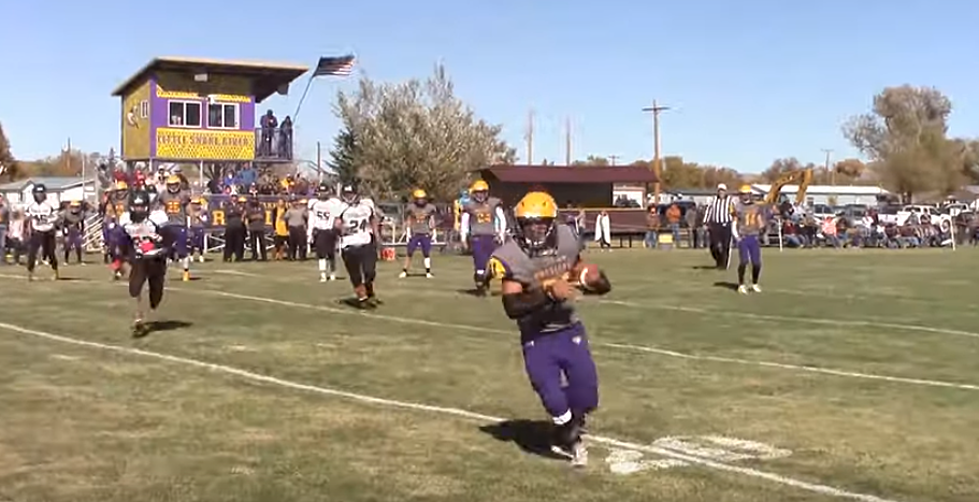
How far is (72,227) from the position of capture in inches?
1364

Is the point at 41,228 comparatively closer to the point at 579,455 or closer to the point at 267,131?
the point at 579,455

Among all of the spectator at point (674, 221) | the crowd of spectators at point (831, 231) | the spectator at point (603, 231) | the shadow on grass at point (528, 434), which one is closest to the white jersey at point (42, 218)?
the shadow on grass at point (528, 434)

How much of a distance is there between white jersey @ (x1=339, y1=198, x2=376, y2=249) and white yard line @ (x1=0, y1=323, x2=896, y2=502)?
196 inches

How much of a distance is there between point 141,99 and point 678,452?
154ft

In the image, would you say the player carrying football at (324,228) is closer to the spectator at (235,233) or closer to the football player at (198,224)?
the spectator at (235,233)

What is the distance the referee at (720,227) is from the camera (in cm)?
3008

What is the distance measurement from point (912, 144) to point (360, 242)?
98385mm

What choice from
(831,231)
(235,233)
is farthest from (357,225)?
(831,231)

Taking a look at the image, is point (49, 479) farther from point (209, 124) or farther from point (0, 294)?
point (209, 124)

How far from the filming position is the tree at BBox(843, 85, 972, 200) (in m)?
106

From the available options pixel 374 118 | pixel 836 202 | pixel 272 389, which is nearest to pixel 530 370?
pixel 272 389

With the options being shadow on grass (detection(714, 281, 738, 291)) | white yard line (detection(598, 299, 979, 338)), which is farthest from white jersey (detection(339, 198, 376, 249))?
shadow on grass (detection(714, 281, 738, 291))

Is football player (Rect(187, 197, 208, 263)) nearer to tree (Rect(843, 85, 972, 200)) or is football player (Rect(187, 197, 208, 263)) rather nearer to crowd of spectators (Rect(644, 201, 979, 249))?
crowd of spectators (Rect(644, 201, 979, 249))

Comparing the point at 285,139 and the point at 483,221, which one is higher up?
the point at 285,139
